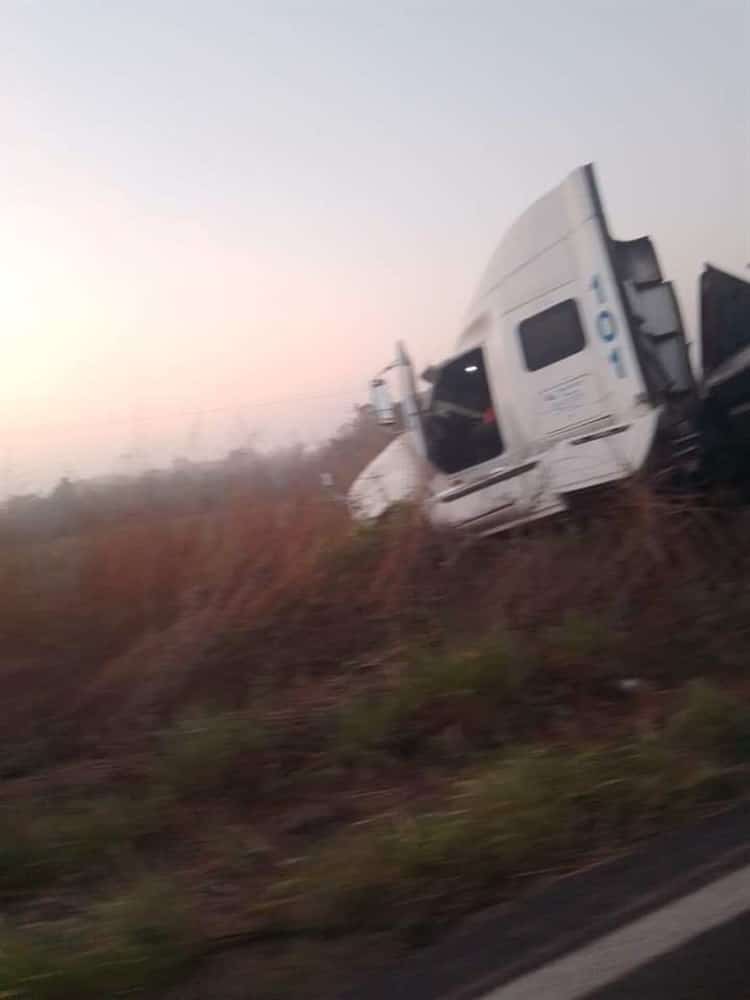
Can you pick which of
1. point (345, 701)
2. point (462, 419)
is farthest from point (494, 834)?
point (462, 419)

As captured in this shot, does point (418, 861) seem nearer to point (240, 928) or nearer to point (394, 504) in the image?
point (240, 928)

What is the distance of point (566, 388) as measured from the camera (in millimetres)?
9180

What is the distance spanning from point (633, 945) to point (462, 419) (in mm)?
6965

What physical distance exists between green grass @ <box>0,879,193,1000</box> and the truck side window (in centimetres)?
593

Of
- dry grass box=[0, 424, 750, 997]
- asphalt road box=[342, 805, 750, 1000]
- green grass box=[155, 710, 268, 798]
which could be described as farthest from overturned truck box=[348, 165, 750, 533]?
asphalt road box=[342, 805, 750, 1000]

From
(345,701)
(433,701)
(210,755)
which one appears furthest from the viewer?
(345,701)

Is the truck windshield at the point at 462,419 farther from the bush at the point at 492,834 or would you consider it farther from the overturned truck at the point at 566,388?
the bush at the point at 492,834

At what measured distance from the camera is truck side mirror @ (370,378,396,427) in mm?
10820

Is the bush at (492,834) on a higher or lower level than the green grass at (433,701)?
lower

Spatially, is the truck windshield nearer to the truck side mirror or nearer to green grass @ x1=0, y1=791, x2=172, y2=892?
the truck side mirror

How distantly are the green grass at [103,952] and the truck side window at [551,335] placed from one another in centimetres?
593

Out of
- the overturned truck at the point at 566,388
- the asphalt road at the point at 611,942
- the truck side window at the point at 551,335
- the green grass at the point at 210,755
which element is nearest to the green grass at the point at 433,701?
the green grass at the point at 210,755

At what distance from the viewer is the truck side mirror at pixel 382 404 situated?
10.8 meters

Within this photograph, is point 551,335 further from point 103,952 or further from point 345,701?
point 103,952
